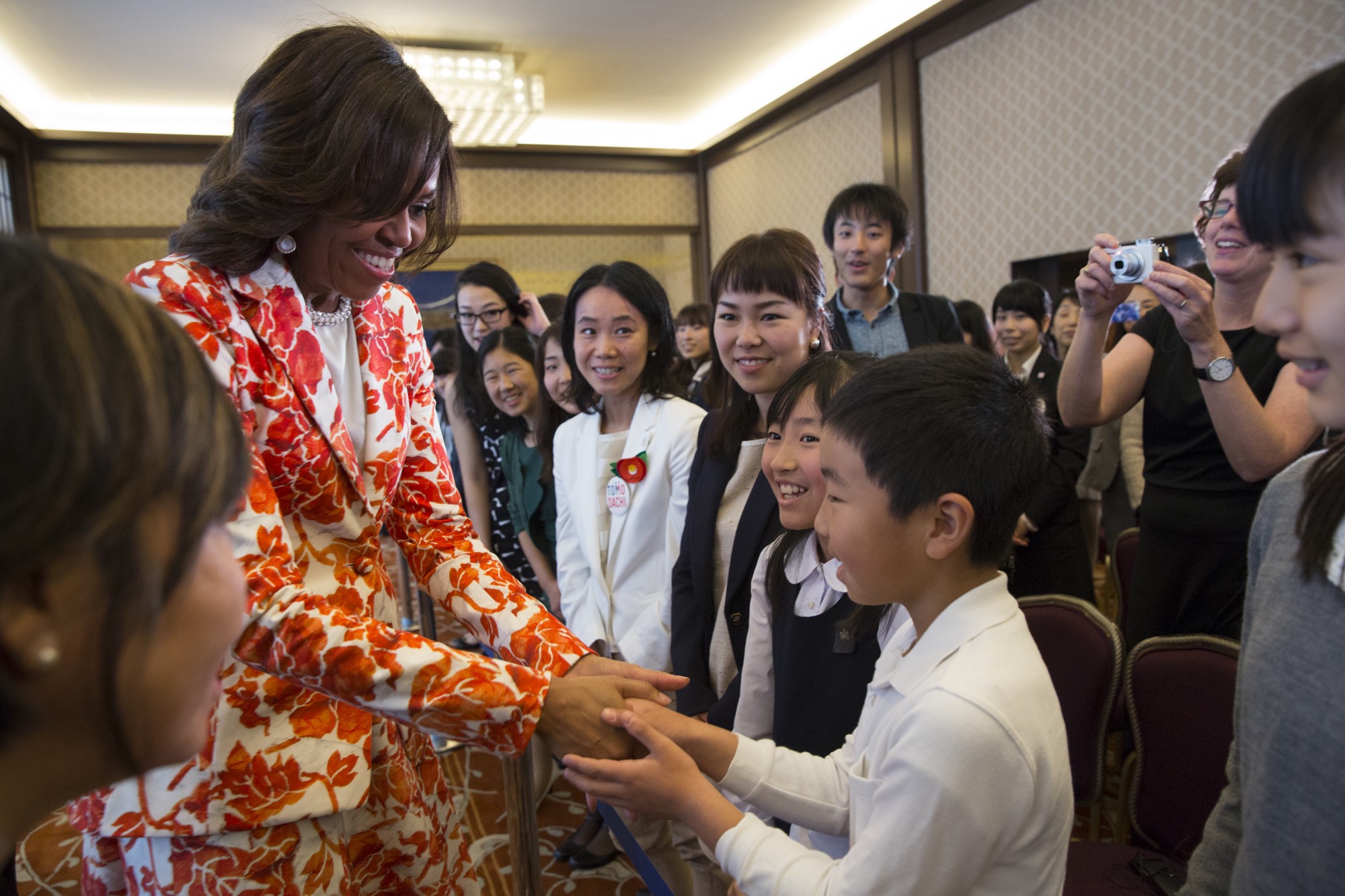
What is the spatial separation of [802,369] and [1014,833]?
37.4 inches

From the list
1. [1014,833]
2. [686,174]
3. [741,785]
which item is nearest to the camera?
[1014,833]

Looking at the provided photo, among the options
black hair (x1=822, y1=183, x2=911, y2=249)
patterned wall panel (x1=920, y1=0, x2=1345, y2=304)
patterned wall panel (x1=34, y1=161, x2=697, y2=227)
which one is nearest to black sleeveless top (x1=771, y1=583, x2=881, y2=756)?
black hair (x1=822, y1=183, x2=911, y2=249)

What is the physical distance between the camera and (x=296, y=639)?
894mm

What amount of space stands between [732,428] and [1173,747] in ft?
3.49

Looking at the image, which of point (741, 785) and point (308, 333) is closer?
point (308, 333)

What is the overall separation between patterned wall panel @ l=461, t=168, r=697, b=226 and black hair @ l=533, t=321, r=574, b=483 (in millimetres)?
5918

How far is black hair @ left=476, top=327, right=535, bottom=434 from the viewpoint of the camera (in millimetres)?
3064

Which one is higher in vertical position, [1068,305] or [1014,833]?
[1068,305]

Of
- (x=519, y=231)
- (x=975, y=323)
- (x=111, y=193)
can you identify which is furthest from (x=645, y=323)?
(x=111, y=193)

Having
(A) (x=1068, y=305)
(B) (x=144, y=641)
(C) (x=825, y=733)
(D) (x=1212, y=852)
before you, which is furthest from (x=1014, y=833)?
(A) (x=1068, y=305)

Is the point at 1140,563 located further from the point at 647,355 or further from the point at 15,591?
the point at 15,591

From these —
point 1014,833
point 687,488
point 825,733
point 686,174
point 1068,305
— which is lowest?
point 825,733

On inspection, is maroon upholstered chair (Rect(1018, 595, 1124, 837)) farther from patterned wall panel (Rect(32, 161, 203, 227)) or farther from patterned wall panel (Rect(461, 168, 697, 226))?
patterned wall panel (Rect(32, 161, 203, 227))

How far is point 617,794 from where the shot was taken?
105 centimetres
